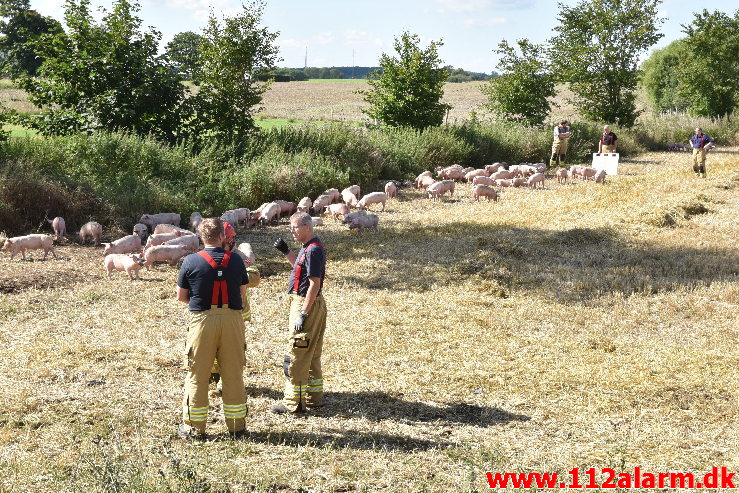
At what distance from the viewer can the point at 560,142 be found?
27078 mm

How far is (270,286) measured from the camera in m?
11.5

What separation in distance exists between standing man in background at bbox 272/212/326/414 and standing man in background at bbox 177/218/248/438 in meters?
0.58

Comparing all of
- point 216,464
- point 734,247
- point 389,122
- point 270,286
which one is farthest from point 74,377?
point 389,122

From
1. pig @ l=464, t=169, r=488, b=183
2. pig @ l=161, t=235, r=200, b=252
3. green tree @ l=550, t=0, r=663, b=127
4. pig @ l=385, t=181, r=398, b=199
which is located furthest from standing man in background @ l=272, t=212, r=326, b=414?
green tree @ l=550, t=0, r=663, b=127

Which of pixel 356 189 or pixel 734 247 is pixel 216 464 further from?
pixel 356 189

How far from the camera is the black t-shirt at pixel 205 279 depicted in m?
5.81

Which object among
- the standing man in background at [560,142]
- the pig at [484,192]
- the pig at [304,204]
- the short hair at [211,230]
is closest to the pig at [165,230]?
the pig at [304,204]

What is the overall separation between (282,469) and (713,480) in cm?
341

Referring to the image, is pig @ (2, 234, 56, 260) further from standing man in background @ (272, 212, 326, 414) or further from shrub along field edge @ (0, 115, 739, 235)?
standing man in background @ (272, 212, 326, 414)

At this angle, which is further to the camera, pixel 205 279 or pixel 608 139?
pixel 608 139

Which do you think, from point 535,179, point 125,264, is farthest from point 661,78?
point 125,264

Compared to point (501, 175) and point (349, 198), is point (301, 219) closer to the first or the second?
point (349, 198)

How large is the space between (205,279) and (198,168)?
503 inches

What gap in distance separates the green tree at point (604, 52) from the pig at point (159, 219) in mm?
24644
